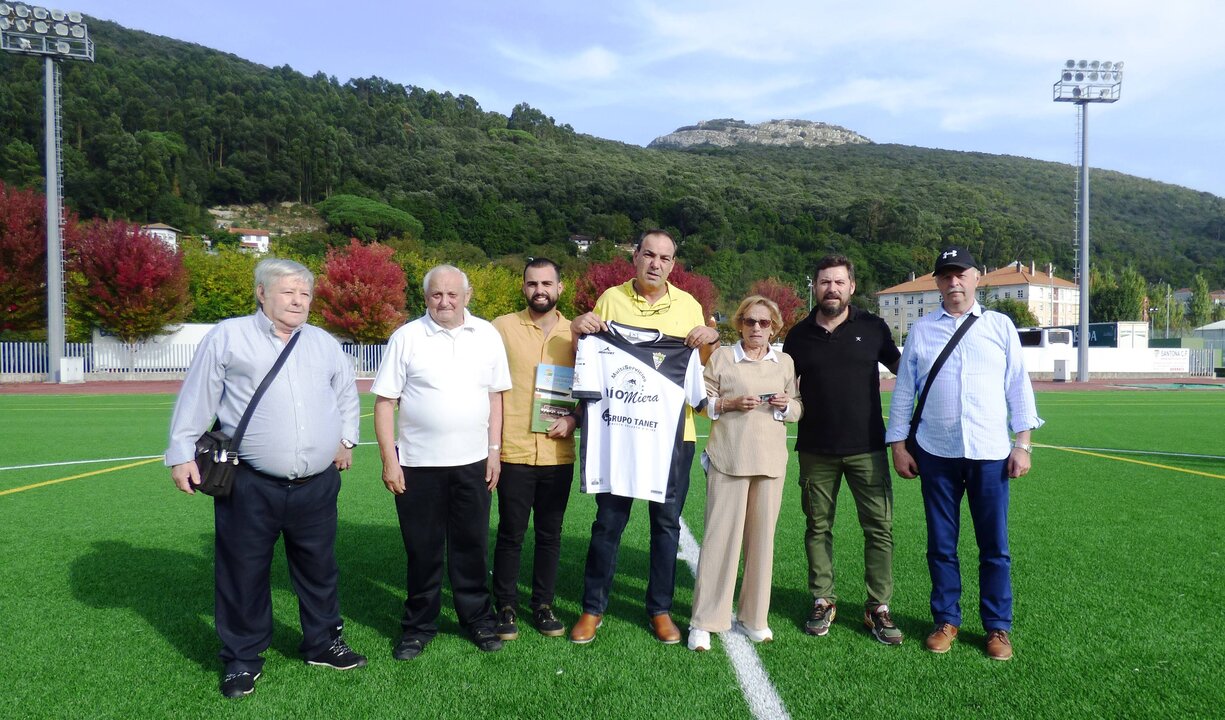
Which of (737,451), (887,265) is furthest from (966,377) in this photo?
(887,265)

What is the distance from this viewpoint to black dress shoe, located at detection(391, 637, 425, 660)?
3482 mm

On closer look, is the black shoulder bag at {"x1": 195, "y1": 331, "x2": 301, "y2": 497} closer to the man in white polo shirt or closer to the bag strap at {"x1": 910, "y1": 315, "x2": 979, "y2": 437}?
the man in white polo shirt

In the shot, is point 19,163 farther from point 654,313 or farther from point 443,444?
point 654,313

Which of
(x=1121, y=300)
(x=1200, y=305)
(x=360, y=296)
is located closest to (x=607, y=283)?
(x=360, y=296)

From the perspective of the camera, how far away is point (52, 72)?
83.3 ft

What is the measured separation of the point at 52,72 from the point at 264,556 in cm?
3052

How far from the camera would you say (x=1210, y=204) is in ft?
404

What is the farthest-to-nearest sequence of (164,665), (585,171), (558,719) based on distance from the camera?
(585,171) → (164,665) → (558,719)

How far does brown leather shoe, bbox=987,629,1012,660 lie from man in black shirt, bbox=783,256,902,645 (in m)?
0.45

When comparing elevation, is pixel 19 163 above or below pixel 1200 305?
above

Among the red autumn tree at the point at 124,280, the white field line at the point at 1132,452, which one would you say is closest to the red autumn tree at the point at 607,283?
the red autumn tree at the point at 124,280

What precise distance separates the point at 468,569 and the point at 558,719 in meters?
1.03

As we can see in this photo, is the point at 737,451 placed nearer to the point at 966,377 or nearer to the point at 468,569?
the point at 966,377

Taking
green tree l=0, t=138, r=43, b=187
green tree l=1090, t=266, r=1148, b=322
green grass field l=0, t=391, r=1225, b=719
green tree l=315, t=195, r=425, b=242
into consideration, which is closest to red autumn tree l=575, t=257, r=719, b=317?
green grass field l=0, t=391, r=1225, b=719
